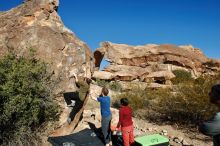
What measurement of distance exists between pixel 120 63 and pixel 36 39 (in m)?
34.4

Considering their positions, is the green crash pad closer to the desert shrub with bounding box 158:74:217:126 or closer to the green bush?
the green bush

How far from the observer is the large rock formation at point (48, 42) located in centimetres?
963

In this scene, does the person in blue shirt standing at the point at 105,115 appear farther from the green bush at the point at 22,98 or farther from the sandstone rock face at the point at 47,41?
the sandstone rock face at the point at 47,41

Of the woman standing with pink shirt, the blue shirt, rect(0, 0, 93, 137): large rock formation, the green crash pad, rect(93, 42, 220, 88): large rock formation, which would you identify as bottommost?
the green crash pad

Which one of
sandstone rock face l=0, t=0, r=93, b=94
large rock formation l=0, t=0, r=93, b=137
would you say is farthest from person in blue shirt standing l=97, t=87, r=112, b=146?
sandstone rock face l=0, t=0, r=93, b=94

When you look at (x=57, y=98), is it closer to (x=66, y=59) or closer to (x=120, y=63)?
(x=66, y=59)

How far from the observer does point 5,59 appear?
28.2ft

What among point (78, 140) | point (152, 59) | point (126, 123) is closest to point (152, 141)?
point (126, 123)

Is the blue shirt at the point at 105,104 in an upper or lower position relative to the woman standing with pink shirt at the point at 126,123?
upper

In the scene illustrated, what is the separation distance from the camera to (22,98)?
7.99 meters

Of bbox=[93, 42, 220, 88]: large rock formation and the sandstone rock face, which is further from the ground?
bbox=[93, 42, 220, 88]: large rock formation

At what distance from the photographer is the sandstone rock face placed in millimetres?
9695

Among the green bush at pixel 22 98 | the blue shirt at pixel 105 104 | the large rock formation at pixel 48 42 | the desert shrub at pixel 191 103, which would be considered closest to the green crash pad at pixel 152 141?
the blue shirt at pixel 105 104

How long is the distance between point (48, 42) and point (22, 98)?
8.33 ft
